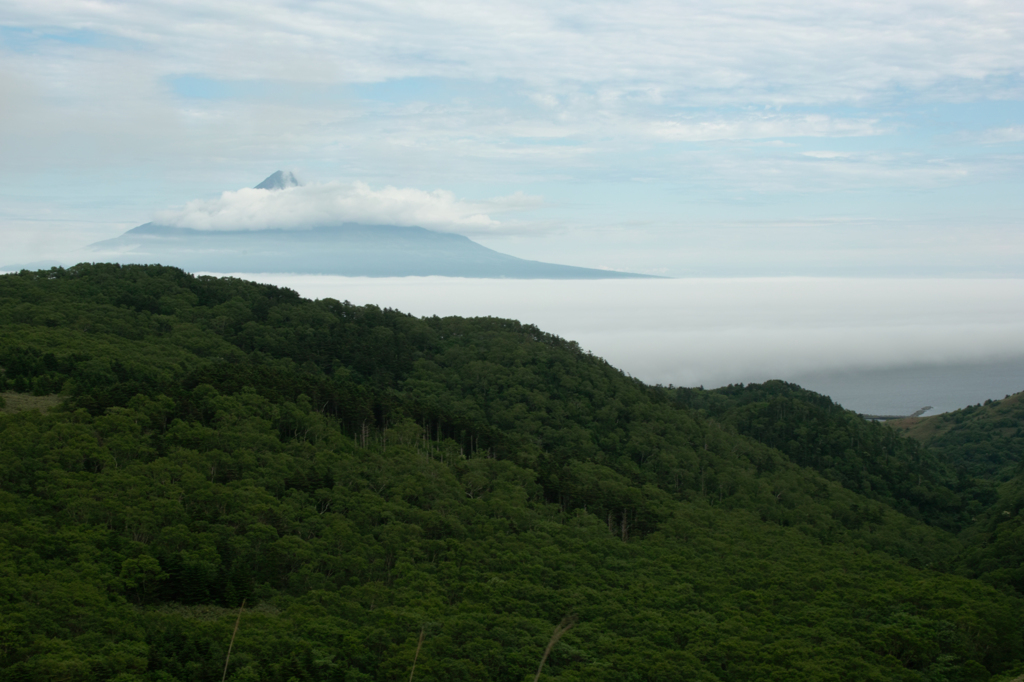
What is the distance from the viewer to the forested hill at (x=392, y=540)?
33875 millimetres

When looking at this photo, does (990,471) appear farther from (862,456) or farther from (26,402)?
(26,402)

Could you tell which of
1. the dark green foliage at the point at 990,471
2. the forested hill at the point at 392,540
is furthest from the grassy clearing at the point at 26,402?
the dark green foliage at the point at 990,471

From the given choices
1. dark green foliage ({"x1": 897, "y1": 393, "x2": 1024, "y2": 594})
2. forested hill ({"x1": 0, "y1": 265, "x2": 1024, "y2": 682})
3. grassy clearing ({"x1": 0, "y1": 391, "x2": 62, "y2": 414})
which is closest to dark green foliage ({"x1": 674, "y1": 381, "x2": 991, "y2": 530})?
dark green foliage ({"x1": 897, "y1": 393, "x2": 1024, "y2": 594})

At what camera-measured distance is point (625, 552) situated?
5125 centimetres

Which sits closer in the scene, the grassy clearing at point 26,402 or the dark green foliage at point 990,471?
the grassy clearing at point 26,402

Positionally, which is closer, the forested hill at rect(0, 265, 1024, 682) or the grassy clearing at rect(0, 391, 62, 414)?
the forested hill at rect(0, 265, 1024, 682)

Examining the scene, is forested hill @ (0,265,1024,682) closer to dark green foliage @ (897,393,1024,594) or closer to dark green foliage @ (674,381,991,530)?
dark green foliage @ (897,393,1024,594)

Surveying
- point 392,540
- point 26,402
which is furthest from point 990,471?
point 26,402

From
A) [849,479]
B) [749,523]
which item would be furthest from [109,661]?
[849,479]

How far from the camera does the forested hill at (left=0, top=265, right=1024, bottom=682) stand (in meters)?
33.9

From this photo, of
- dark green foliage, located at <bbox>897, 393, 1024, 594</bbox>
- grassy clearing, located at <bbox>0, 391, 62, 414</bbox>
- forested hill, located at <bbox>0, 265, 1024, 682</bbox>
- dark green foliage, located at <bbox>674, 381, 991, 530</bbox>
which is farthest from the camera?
dark green foliage, located at <bbox>674, 381, 991, 530</bbox>

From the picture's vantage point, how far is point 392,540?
4497 centimetres

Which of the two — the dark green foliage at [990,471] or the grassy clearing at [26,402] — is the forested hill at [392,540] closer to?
the grassy clearing at [26,402]

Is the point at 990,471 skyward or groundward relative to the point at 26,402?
A: groundward
